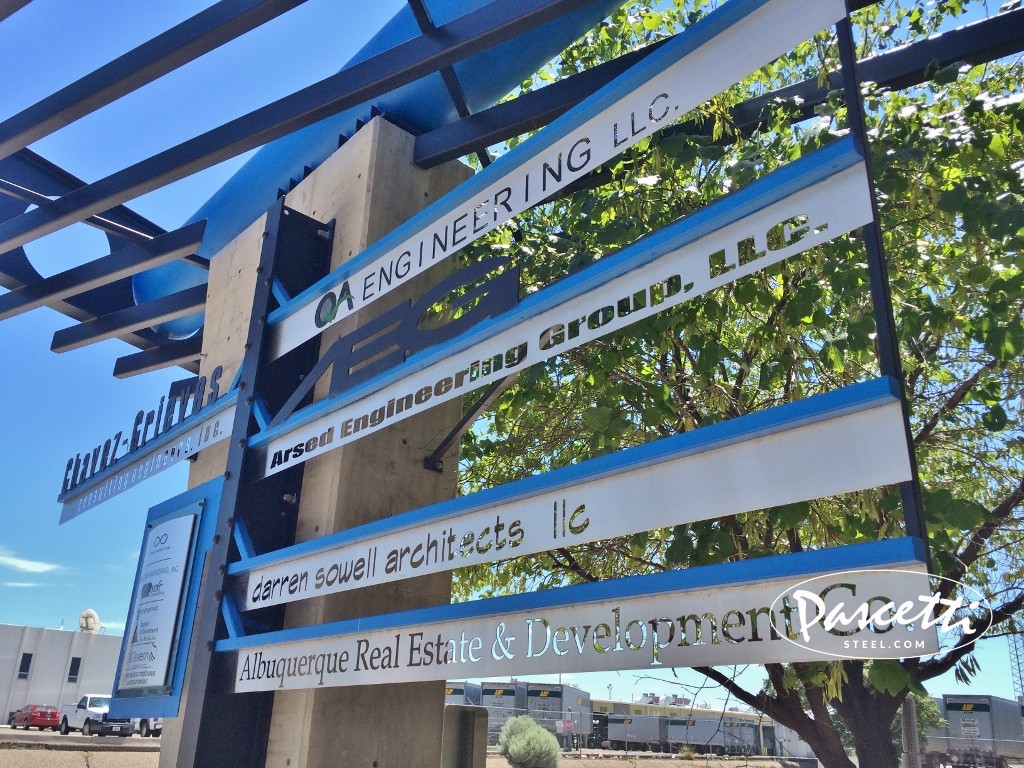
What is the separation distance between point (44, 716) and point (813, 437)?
117 ft

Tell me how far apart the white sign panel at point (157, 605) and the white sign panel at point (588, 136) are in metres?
1.57

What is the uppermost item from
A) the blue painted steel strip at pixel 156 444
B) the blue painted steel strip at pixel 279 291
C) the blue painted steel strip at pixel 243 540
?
the blue painted steel strip at pixel 279 291

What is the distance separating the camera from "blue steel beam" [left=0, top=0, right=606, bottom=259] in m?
4.16

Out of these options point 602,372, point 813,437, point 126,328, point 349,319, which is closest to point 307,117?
point 349,319

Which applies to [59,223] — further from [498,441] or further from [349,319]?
[498,441]

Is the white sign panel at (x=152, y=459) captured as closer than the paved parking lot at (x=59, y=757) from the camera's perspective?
Yes

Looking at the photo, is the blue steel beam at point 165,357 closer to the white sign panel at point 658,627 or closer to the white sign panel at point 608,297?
the white sign panel at point 608,297

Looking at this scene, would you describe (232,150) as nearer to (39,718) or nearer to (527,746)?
(527,746)

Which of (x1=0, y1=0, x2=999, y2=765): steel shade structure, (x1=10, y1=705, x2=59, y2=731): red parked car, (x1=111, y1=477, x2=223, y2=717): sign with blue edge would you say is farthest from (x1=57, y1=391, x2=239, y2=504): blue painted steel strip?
(x1=10, y1=705, x2=59, y2=731): red parked car

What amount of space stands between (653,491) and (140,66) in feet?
14.2

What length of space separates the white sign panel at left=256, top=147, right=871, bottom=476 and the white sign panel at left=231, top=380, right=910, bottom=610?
459mm

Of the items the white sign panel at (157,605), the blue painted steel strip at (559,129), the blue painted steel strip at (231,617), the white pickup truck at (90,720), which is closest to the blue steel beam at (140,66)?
the blue painted steel strip at (559,129)

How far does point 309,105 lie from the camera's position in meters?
5.11

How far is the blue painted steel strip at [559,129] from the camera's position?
117 inches
